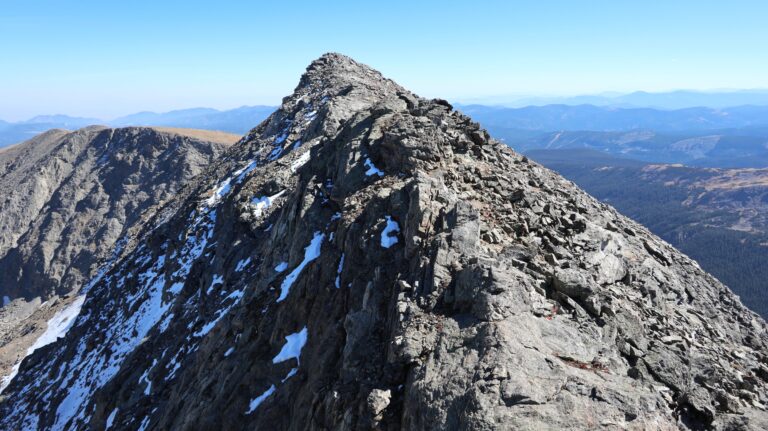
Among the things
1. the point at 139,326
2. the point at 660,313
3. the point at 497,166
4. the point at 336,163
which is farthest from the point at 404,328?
the point at 139,326

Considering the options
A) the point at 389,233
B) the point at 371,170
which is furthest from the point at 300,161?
the point at 389,233

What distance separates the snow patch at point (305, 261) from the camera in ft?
72.7

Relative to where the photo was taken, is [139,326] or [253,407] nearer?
[253,407]

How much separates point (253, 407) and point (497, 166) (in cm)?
1784

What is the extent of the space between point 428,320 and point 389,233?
604 cm

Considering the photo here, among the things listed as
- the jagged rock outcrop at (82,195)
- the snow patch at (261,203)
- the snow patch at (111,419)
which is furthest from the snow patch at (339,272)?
the jagged rock outcrop at (82,195)

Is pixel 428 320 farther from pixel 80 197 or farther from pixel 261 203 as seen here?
pixel 80 197

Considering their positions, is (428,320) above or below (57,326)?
above

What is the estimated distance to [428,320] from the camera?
12.9m

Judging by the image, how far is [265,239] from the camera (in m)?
33.4

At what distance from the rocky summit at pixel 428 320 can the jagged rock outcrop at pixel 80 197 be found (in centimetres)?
8311

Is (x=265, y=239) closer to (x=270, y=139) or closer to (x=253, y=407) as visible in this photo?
(x=253, y=407)

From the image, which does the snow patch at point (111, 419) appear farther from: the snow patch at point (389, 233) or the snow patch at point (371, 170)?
the snow patch at point (389, 233)

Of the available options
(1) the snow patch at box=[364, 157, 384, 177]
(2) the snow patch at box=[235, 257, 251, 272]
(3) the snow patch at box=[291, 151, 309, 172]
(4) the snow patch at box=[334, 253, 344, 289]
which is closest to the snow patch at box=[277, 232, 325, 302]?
(4) the snow patch at box=[334, 253, 344, 289]
